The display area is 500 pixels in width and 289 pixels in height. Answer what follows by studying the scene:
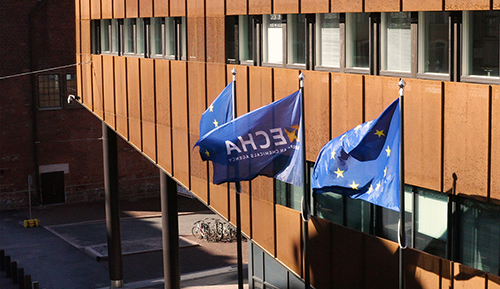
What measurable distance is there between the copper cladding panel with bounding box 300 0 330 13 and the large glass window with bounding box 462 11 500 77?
3.28 metres

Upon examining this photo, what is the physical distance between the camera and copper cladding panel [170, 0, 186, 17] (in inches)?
752

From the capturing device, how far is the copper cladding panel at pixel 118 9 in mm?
22594

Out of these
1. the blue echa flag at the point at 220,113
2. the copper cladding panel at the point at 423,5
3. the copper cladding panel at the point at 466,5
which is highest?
the copper cladding panel at the point at 423,5

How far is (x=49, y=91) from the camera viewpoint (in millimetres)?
40219

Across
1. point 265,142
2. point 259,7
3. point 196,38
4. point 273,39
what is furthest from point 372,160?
point 196,38

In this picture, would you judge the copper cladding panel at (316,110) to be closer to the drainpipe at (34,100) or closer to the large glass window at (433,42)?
the large glass window at (433,42)

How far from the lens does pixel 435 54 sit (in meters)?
11.2

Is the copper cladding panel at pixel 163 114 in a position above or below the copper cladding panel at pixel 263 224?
above

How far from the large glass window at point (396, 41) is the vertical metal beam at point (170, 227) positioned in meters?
10.9

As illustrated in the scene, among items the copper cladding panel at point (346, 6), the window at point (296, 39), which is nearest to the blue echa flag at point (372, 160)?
the copper cladding panel at point (346, 6)

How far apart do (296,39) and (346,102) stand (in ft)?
8.29

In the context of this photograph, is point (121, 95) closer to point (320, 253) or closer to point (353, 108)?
point (320, 253)

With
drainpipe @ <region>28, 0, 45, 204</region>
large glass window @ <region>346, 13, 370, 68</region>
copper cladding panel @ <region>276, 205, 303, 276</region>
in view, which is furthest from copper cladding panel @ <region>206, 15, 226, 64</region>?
drainpipe @ <region>28, 0, 45, 204</region>

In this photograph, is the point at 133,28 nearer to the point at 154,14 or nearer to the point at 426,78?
the point at 154,14
